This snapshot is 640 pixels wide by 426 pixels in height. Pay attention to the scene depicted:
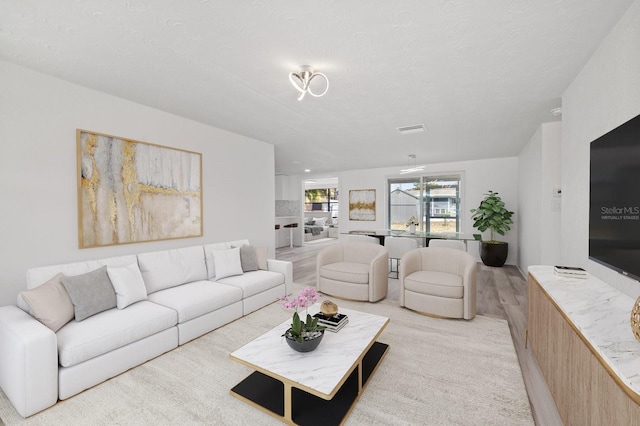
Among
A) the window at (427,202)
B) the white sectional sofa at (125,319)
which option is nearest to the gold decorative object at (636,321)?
the white sectional sofa at (125,319)

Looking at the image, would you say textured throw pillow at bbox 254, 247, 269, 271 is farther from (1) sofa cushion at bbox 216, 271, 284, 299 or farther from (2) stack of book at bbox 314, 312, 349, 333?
(2) stack of book at bbox 314, 312, 349, 333

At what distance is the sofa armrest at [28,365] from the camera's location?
5.81ft

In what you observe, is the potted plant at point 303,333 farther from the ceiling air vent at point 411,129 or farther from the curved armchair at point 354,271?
the ceiling air vent at point 411,129

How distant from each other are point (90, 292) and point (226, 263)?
1.50 metres

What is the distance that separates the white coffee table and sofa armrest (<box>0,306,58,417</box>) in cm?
122

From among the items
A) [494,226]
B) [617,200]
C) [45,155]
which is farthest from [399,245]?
[45,155]

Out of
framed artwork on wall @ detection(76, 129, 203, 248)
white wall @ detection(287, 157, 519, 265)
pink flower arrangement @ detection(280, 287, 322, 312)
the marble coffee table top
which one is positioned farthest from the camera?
white wall @ detection(287, 157, 519, 265)

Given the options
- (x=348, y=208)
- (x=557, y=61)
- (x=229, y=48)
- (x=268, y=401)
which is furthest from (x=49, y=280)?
(x=348, y=208)

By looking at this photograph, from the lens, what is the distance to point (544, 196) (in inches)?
156

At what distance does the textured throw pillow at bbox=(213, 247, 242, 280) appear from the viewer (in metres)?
3.63

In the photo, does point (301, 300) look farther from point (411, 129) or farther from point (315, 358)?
point (411, 129)

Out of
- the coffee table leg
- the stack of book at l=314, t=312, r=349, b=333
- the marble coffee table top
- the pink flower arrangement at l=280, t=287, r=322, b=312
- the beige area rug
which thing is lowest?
the beige area rug

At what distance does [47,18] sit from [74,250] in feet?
6.75

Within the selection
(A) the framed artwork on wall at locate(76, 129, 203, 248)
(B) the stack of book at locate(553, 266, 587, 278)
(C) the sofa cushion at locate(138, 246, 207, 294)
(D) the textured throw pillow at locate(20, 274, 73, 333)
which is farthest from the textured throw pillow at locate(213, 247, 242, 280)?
(B) the stack of book at locate(553, 266, 587, 278)
